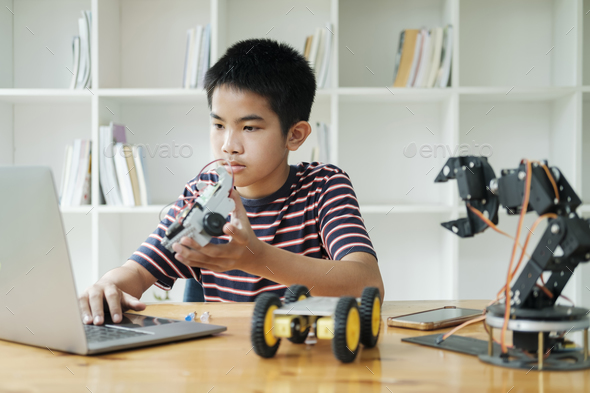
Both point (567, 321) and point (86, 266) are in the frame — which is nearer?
point (567, 321)

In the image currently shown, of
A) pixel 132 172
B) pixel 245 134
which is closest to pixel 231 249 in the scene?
pixel 245 134

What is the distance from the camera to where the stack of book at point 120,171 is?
6.40 ft

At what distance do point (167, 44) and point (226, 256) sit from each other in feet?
5.36

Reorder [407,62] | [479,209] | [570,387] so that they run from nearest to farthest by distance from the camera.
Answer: [570,387]
[479,209]
[407,62]

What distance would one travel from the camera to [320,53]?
1938 mm

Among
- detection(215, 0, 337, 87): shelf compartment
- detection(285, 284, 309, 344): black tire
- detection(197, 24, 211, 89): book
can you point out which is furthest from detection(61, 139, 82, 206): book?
detection(285, 284, 309, 344): black tire

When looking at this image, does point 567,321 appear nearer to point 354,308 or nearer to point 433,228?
point 354,308

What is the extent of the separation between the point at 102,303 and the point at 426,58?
1539 mm

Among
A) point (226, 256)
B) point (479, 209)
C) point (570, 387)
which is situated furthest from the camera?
point (226, 256)

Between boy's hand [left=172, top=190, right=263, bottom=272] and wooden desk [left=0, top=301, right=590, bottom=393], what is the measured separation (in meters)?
0.16

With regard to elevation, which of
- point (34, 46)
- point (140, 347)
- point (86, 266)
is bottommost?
point (86, 266)

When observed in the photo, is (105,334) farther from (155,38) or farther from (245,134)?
(155,38)

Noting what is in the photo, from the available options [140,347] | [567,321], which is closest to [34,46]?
[140,347]

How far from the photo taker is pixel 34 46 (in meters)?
2.25
